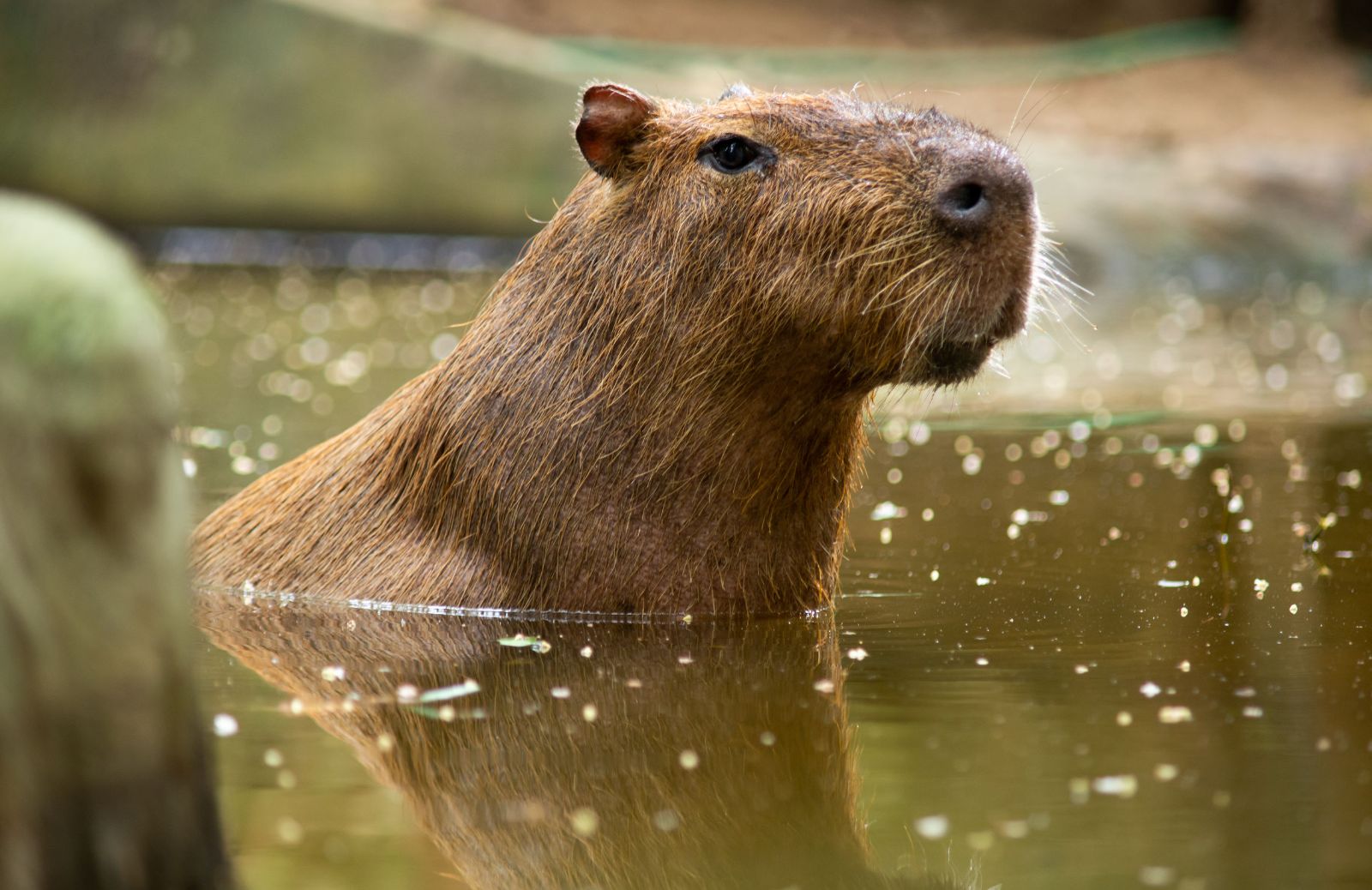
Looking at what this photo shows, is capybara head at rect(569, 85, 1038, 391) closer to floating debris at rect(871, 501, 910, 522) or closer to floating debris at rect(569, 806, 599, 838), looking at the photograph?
floating debris at rect(569, 806, 599, 838)

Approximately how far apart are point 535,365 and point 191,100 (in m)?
13.4

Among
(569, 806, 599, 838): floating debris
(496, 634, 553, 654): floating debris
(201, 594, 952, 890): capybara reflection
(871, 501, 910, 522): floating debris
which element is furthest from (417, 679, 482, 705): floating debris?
A: (871, 501, 910, 522): floating debris

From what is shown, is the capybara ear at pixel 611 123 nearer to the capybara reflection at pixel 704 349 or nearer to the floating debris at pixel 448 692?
the capybara reflection at pixel 704 349

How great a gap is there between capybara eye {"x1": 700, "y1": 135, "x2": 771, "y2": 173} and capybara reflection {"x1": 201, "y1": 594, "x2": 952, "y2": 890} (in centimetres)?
112

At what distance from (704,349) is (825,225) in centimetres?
42

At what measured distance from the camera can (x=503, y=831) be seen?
3207mm

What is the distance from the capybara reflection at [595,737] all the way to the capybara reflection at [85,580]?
677mm

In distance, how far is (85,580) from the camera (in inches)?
97.0

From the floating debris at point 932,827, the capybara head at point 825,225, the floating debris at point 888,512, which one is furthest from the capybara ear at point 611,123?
the floating debris at point 888,512

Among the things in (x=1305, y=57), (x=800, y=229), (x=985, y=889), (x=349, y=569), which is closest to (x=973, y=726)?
(x=985, y=889)

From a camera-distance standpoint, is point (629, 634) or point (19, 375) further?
point (629, 634)

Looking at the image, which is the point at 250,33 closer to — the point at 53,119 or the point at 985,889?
the point at 53,119

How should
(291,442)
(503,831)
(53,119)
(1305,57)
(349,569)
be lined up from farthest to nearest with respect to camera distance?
(1305,57)
(53,119)
(291,442)
(349,569)
(503,831)

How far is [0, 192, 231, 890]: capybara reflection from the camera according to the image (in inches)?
94.3
